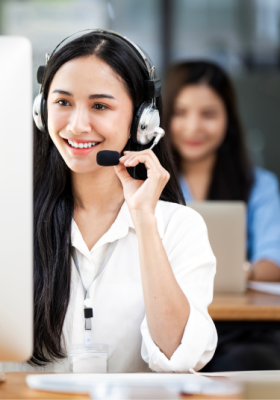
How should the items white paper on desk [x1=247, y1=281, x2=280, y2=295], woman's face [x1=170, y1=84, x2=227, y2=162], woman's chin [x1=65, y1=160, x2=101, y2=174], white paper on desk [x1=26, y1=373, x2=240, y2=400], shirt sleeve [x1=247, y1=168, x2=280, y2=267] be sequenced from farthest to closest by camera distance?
woman's face [x1=170, y1=84, x2=227, y2=162] < shirt sleeve [x1=247, y1=168, x2=280, y2=267] < white paper on desk [x1=247, y1=281, x2=280, y2=295] < woman's chin [x1=65, y1=160, x2=101, y2=174] < white paper on desk [x1=26, y1=373, x2=240, y2=400]

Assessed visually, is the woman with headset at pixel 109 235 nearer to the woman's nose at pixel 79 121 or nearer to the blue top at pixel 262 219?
the woman's nose at pixel 79 121

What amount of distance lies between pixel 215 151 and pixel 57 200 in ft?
4.73

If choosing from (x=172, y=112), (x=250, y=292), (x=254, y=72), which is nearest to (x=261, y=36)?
(x=254, y=72)

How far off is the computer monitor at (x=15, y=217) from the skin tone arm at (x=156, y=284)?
0.32 m

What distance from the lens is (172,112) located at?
249cm

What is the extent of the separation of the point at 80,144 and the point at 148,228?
23cm

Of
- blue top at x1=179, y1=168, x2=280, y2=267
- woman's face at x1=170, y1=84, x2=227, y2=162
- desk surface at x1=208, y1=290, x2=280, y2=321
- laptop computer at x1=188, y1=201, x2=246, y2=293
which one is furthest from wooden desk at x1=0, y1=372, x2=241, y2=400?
woman's face at x1=170, y1=84, x2=227, y2=162

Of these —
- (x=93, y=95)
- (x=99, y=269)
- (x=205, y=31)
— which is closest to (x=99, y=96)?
(x=93, y=95)

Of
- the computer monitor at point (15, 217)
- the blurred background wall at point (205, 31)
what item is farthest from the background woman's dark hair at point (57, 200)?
the blurred background wall at point (205, 31)

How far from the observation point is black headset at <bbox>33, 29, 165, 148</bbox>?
Answer: 1070mm

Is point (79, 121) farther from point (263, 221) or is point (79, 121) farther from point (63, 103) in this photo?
A: point (263, 221)

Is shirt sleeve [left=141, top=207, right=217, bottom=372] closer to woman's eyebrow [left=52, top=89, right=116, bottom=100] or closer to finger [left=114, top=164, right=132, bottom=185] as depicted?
A: finger [left=114, top=164, right=132, bottom=185]

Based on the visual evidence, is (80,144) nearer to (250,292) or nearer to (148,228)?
(148,228)

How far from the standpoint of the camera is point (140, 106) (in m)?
1.09
